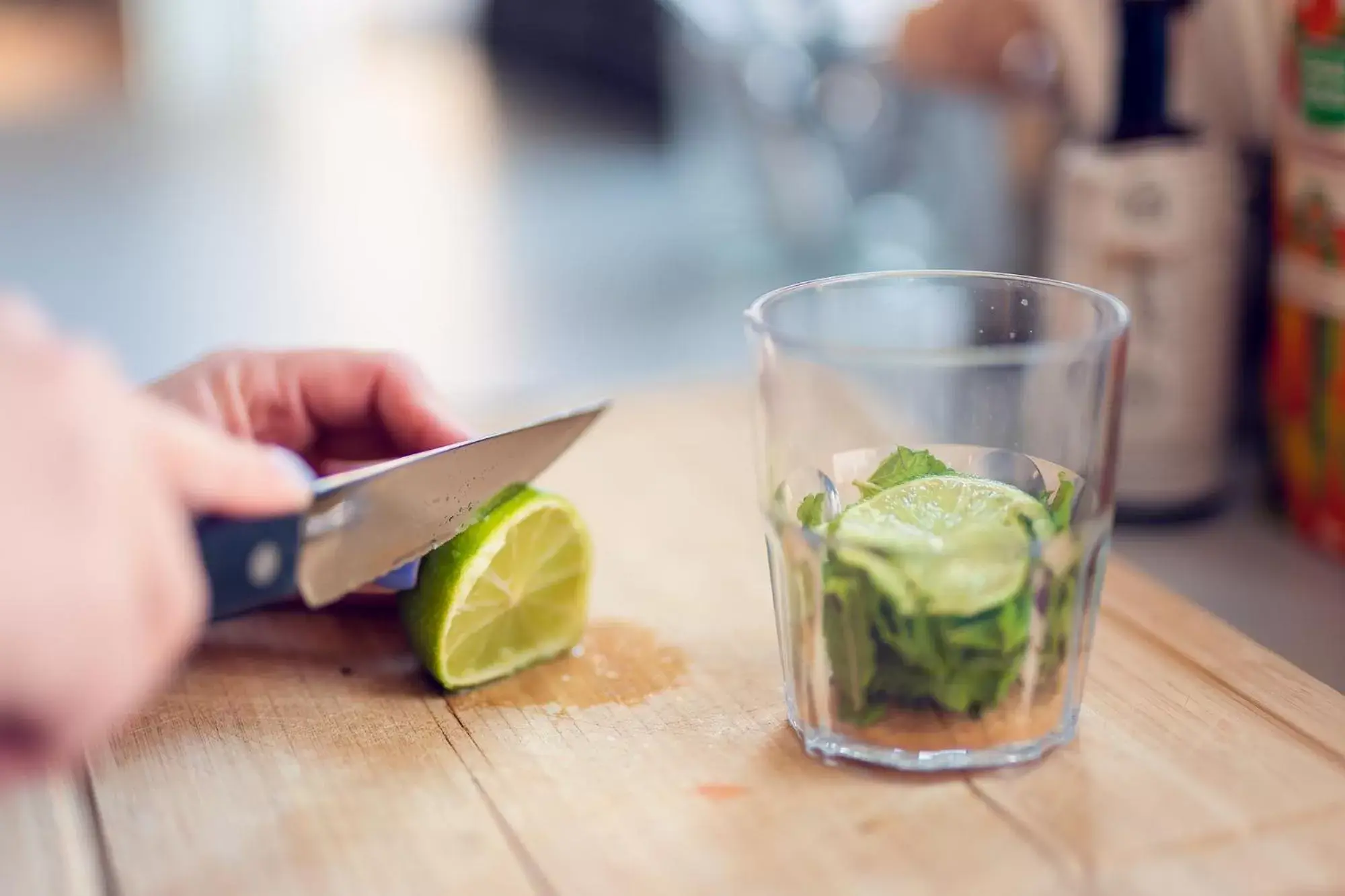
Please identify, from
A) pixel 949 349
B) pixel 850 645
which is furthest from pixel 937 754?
pixel 949 349

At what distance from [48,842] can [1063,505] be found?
1.94ft

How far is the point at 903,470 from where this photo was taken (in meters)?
0.81

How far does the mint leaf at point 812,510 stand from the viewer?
0.78m

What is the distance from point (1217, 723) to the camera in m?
0.80

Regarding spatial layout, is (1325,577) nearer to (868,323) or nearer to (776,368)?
(868,323)

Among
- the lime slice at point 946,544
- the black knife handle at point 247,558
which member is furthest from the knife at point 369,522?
the lime slice at point 946,544

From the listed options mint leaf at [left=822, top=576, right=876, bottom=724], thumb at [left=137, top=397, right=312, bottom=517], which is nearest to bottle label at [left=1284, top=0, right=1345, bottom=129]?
mint leaf at [left=822, top=576, right=876, bottom=724]

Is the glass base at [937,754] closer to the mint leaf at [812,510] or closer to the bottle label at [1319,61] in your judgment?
the mint leaf at [812,510]

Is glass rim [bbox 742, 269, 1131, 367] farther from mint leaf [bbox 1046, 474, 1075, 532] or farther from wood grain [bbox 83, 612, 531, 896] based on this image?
wood grain [bbox 83, 612, 531, 896]

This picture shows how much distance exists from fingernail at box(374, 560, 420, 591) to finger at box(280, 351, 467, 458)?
0.36 ft

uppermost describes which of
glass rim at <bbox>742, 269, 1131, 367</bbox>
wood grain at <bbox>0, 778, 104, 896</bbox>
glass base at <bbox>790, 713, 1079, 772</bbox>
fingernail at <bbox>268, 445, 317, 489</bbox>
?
glass rim at <bbox>742, 269, 1131, 367</bbox>

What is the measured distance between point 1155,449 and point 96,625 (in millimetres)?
875

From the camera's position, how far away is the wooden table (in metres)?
0.69

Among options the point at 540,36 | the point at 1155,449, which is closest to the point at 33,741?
the point at 1155,449
